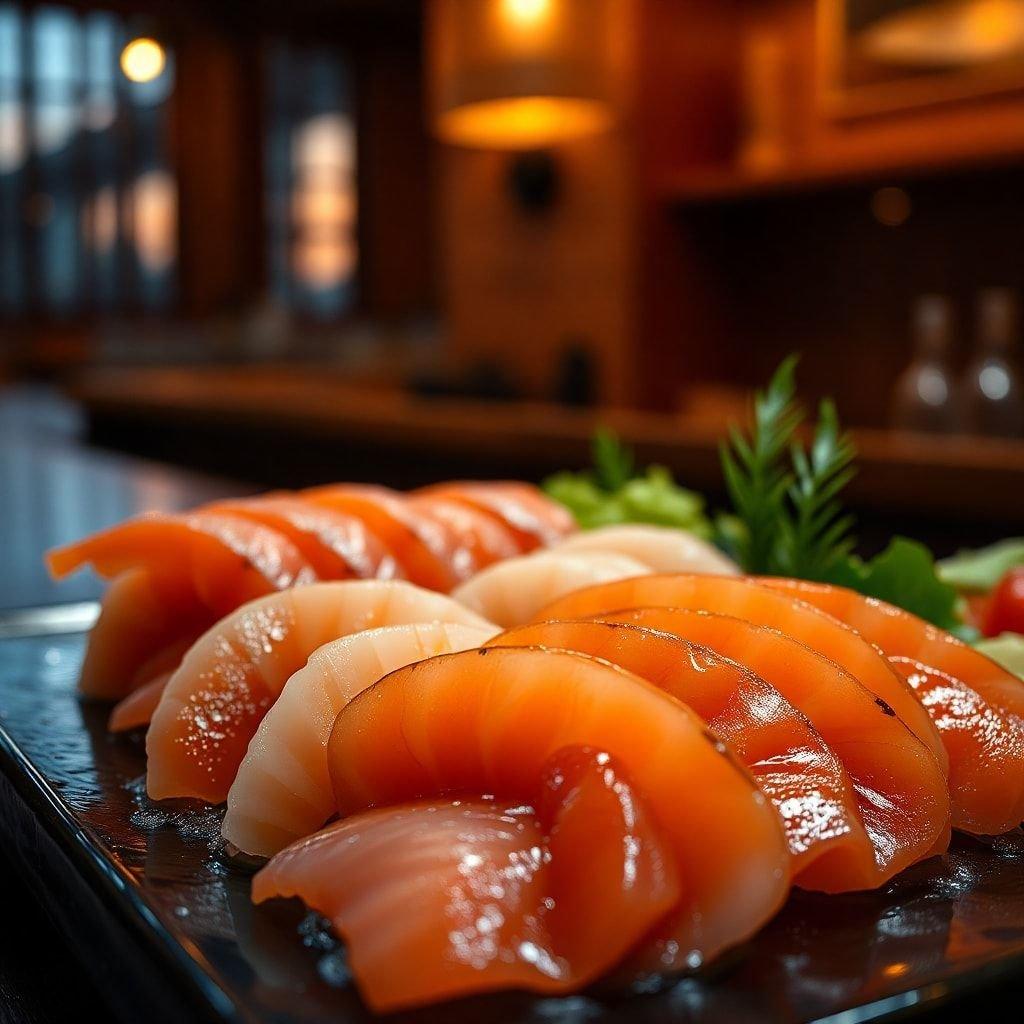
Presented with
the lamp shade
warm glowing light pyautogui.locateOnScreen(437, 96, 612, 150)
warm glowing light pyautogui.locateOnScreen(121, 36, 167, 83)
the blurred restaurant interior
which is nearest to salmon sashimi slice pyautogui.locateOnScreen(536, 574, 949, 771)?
the blurred restaurant interior

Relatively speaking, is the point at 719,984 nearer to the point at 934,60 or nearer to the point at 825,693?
the point at 825,693

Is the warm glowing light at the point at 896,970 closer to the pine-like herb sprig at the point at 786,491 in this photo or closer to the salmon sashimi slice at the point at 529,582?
the salmon sashimi slice at the point at 529,582

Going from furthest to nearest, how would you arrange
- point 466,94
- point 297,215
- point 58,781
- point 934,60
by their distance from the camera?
point 297,215 → point 934,60 → point 466,94 → point 58,781

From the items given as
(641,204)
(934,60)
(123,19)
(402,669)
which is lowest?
(402,669)

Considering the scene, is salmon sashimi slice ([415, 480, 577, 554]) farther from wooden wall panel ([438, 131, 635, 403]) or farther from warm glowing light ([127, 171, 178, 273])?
warm glowing light ([127, 171, 178, 273])

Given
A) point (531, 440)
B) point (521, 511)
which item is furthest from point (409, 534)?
point (531, 440)

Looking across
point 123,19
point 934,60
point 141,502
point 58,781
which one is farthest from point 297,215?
point 58,781

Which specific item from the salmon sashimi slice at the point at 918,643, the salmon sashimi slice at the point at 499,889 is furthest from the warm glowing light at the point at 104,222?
the salmon sashimi slice at the point at 499,889

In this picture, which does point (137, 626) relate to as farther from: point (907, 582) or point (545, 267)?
point (545, 267)
